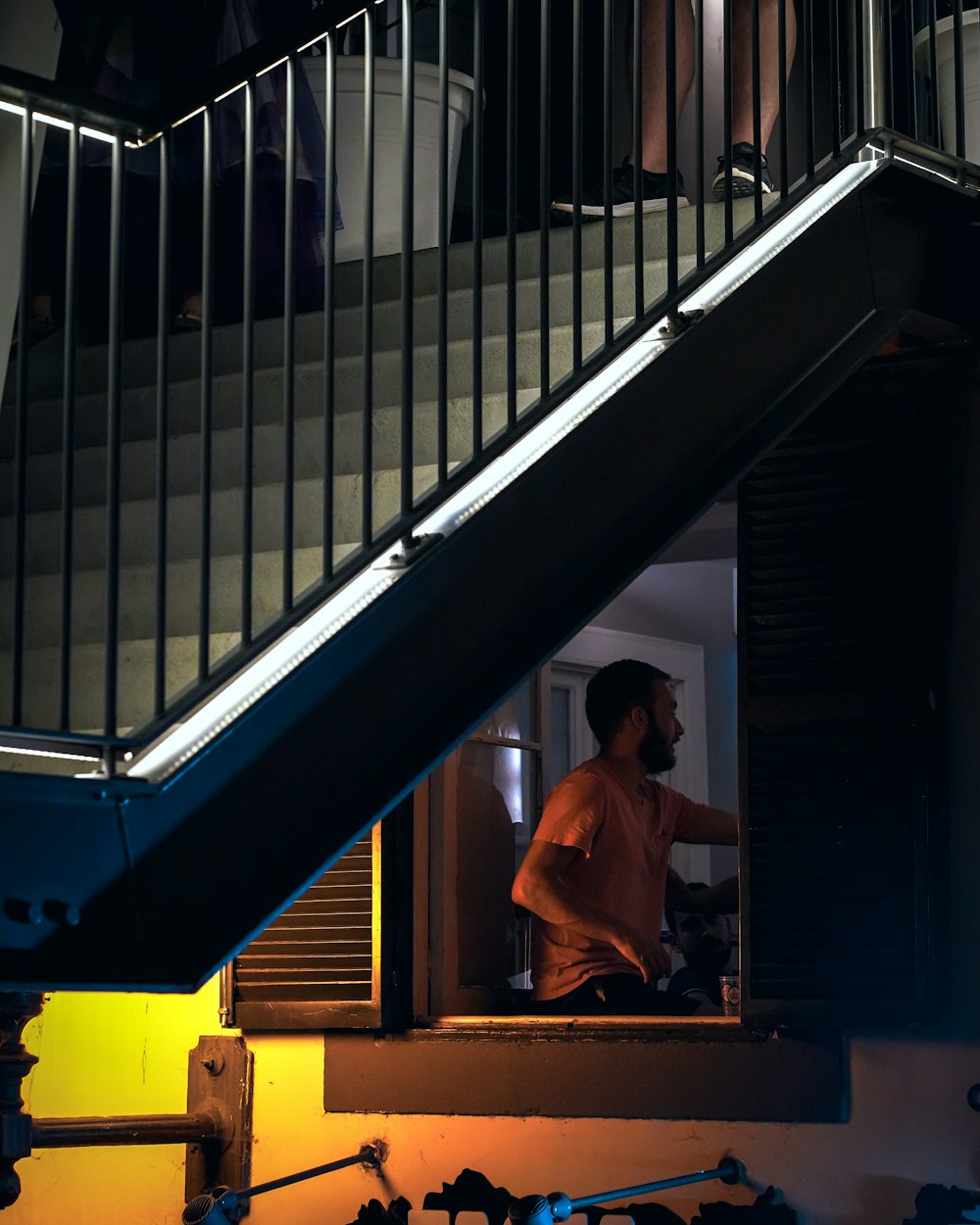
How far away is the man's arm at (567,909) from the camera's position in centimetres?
429

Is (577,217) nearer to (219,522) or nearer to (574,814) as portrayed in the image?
(219,522)

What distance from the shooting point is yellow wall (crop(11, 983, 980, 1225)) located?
3.60 metres

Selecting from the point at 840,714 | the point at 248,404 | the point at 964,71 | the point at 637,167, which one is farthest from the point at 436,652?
the point at 964,71

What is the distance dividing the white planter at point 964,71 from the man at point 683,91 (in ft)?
1.08

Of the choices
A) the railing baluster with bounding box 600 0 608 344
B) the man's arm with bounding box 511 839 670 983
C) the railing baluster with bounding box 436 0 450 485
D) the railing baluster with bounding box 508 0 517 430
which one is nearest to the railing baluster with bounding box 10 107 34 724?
the railing baluster with bounding box 436 0 450 485

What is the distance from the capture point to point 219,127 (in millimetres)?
4430

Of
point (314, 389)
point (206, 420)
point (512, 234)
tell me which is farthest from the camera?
point (314, 389)

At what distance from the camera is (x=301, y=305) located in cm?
436

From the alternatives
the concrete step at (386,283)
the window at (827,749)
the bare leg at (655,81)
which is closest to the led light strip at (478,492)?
the concrete step at (386,283)

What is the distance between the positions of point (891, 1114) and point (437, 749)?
59.3 inches

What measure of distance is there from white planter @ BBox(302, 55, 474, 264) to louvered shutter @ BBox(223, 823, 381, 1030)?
1488 millimetres

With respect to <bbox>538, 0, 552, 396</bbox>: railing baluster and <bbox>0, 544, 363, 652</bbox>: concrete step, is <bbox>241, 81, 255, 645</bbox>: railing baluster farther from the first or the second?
<bbox>538, 0, 552, 396</bbox>: railing baluster

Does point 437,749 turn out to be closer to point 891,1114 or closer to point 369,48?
point 369,48

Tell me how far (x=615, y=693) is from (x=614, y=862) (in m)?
0.45
